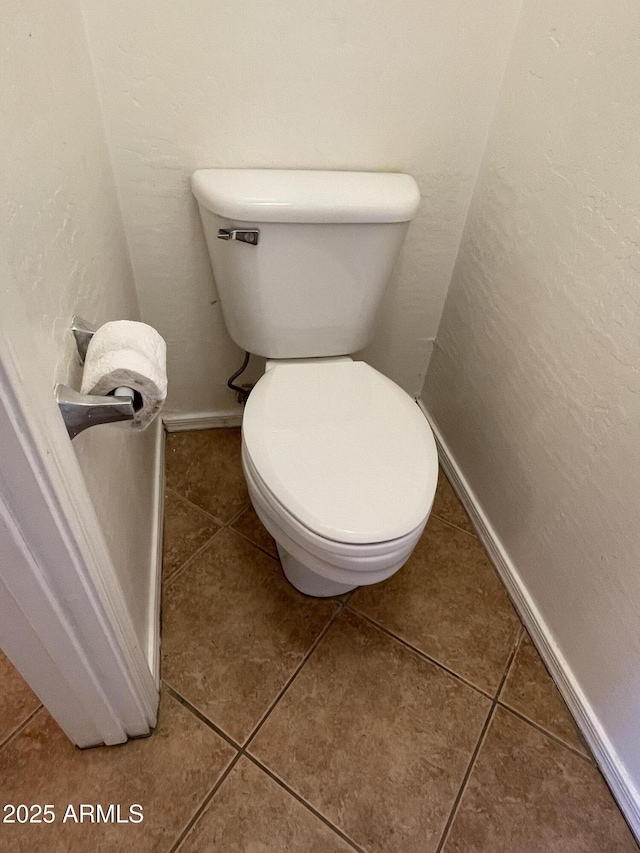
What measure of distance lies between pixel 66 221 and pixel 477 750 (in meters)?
1.11

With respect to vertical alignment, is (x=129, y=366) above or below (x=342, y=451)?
above

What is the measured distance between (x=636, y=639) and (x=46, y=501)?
899mm

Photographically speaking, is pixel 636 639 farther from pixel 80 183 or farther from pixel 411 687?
pixel 80 183

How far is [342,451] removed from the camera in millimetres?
933

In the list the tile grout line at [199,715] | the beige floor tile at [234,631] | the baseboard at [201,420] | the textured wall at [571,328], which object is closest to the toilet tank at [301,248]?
the textured wall at [571,328]

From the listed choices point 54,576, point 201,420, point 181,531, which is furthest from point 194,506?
point 54,576

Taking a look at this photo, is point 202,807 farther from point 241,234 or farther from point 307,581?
point 241,234

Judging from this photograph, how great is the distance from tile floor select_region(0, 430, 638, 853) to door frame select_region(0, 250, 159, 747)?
4.5 inches

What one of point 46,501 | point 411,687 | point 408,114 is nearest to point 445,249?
point 408,114

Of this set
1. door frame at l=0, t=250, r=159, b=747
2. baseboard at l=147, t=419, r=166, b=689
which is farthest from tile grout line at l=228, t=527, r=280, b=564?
door frame at l=0, t=250, r=159, b=747

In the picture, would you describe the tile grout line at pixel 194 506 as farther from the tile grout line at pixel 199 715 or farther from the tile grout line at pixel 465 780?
the tile grout line at pixel 465 780

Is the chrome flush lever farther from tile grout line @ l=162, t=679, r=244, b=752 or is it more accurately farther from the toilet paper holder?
tile grout line @ l=162, t=679, r=244, b=752

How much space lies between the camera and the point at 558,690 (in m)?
1.07

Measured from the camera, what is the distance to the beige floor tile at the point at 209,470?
4.48 ft
